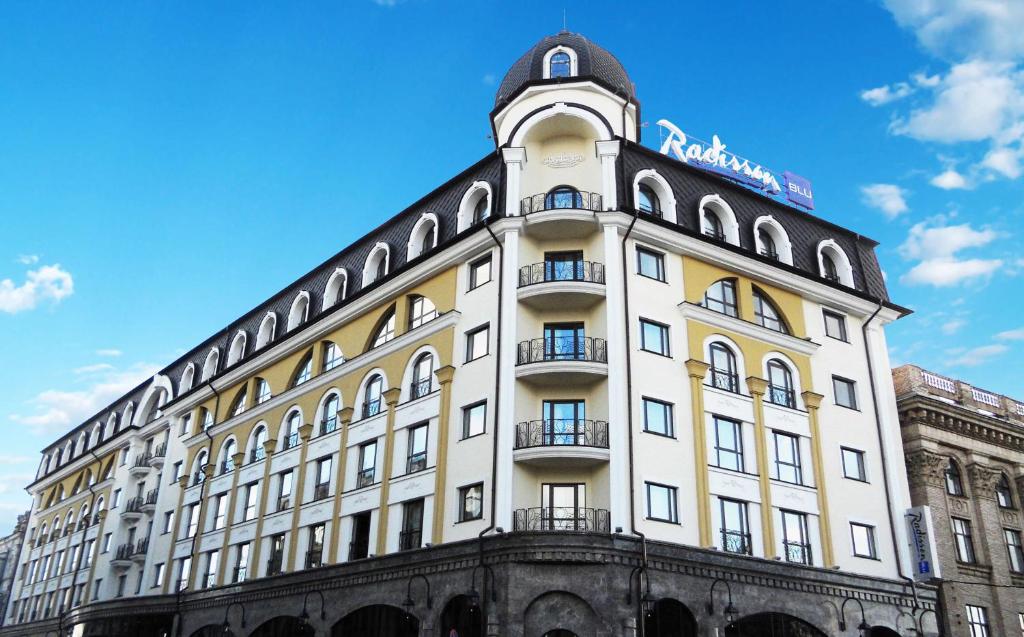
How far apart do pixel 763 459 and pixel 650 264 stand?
8.04m

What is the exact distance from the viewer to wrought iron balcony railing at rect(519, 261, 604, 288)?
3141 centimetres

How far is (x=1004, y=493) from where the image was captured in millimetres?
40906

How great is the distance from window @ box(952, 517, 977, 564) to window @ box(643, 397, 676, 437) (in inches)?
632

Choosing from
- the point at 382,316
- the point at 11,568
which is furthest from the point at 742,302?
the point at 11,568

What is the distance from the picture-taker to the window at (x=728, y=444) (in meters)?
31.2

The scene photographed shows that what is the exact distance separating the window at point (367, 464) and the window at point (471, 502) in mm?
5950

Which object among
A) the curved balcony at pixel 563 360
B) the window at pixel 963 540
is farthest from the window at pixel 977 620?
the curved balcony at pixel 563 360

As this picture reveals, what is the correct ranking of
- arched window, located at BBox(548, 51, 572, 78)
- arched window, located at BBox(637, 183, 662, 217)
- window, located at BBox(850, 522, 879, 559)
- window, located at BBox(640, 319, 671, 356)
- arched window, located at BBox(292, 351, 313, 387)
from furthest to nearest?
1. arched window, located at BBox(292, 351, 313, 387)
2. arched window, located at BBox(548, 51, 572, 78)
3. arched window, located at BBox(637, 183, 662, 217)
4. window, located at BBox(850, 522, 879, 559)
5. window, located at BBox(640, 319, 671, 356)

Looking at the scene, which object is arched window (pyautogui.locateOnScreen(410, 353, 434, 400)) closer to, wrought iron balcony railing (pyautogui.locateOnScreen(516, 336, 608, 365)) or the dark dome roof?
wrought iron balcony railing (pyautogui.locateOnScreen(516, 336, 608, 365))

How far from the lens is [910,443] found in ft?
127

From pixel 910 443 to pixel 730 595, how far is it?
1464 centimetres

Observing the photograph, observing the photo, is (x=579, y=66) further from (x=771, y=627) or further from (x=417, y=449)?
(x=771, y=627)

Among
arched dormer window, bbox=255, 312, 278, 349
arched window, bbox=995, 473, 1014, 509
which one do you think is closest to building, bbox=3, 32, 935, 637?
arched dormer window, bbox=255, 312, 278, 349

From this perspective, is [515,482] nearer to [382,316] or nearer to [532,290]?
[532,290]
